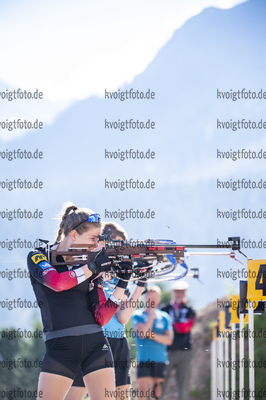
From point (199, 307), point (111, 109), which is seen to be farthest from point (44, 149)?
point (199, 307)

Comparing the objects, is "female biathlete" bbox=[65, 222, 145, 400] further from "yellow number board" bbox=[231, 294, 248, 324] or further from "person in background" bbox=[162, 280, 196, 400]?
"person in background" bbox=[162, 280, 196, 400]

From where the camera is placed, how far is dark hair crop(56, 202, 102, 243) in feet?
16.1

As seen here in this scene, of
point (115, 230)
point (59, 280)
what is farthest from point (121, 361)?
point (59, 280)

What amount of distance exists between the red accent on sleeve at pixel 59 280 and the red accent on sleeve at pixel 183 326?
618cm

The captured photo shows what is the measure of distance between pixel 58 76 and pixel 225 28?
16.0 ft

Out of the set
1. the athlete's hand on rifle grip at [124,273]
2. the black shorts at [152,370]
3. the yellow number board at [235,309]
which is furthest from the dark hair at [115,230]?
the black shorts at [152,370]

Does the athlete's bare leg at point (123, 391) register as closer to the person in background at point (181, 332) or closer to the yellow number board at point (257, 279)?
the yellow number board at point (257, 279)

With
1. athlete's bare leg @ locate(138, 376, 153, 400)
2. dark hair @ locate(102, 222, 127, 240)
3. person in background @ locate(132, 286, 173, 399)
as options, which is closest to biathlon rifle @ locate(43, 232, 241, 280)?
dark hair @ locate(102, 222, 127, 240)

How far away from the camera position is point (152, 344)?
903cm

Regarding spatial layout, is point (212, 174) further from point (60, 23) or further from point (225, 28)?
point (60, 23)

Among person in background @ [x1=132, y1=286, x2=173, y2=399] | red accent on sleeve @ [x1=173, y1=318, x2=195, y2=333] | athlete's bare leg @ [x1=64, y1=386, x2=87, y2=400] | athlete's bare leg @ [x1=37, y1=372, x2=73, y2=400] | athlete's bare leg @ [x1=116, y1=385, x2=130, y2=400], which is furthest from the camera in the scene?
red accent on sleeve @ [x1=173, y1=318, x2=195, y2=333]

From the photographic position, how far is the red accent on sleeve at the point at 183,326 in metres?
10.4

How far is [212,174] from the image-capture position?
57.5 feet

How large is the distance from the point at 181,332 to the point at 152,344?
160cm
